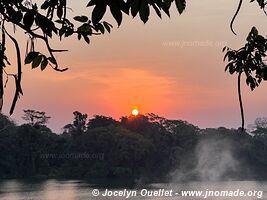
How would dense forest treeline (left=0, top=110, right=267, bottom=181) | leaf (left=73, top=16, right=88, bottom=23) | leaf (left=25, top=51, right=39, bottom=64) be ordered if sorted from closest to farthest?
leaf (left=25, top=51, right=39, bottom=64), leaf (left=73, top=16, right=88, bottom=23), dense forest treeline (left=0, top=110, right=267, bottom=181)

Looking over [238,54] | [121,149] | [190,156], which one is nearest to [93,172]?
[121,149]

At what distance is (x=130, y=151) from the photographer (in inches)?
2625

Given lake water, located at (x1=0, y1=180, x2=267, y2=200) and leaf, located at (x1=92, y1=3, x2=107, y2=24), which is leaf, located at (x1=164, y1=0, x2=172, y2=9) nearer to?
leaf, located at (x1=92, y1=3, x2=107, y2=24)

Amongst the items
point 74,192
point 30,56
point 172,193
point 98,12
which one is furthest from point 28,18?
point 172,193

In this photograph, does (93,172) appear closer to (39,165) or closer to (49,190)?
(39,165)

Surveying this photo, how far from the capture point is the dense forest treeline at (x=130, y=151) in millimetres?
64188

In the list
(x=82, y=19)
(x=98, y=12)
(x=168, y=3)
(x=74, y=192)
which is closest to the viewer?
(x=98, y=12)

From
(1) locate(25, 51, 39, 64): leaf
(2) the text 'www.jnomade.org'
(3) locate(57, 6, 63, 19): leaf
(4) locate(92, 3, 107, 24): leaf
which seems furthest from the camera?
(2) the text 'www.jnomade.org'

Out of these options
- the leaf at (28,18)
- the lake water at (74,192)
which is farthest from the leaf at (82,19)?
the lake water at (74,192)

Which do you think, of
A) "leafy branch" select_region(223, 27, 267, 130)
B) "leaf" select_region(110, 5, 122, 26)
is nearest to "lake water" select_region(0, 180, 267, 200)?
"leafy branch" select_region(223, 27, 267, 130)

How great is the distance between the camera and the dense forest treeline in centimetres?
6419

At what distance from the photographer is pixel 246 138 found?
7775cm

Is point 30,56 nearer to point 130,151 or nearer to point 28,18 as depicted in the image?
point 28,18

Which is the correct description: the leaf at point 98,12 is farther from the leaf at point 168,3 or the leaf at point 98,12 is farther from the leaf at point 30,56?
the leaf at point 30,56
